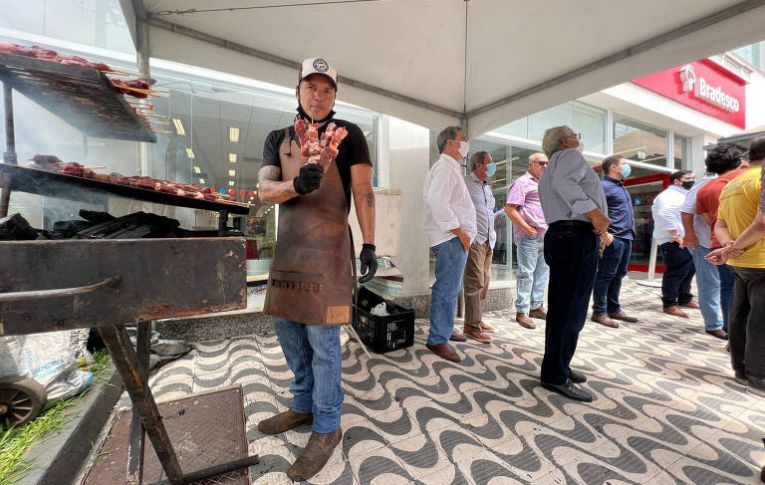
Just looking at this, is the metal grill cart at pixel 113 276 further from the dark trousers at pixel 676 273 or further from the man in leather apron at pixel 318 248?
the dark trousers at pixel 676 273

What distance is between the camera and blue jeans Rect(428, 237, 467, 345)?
2834mm

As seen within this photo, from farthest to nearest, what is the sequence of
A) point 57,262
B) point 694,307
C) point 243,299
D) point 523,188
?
point 694,307, point 523,188, point 243,299, point 57,262

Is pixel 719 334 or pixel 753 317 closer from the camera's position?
pixel 753 317

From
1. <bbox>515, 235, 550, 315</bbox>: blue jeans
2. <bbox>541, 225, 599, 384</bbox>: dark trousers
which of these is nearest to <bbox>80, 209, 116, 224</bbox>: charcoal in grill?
<bbox>541, 225, 599, 384</bbox>: dark trousers

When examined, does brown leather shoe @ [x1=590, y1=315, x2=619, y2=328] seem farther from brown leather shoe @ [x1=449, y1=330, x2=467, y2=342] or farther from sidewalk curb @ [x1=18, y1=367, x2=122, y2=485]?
sidewalk curb @ [x1=18, y1=367, x2=122, y2=485]

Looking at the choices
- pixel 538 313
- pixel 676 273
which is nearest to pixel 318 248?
pixel 538 313

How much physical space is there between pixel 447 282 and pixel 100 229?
2.45 meters

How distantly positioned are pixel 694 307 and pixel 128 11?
25.2 ft

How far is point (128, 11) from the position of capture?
1887mm

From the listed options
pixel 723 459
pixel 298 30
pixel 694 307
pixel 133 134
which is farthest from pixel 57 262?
pixel 694 307

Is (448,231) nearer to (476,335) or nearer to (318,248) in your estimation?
(476,335)

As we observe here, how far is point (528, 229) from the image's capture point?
378cm

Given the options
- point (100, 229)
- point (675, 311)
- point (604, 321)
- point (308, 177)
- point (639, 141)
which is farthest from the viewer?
point (639, 141)

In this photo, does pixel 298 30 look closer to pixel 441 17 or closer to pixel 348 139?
pixel 441 17
